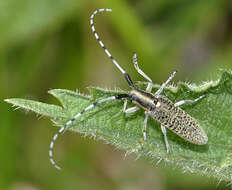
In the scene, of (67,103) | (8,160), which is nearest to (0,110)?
(8,160)

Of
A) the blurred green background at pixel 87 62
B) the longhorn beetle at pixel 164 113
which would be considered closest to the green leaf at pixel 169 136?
the longhorn beetle at pixel 164 113

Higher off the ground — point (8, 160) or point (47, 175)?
point (8, 160)

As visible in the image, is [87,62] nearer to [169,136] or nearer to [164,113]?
[164,113]

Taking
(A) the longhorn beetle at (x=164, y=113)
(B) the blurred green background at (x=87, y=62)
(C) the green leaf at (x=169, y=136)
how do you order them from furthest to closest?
(B) the blurred green background at (x=87, y=62) < (A) the longhorn beetle at (x=164, y=113) < (C) the green leaf at (x=169, y=136)

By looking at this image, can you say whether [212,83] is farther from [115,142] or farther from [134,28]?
[134,28]

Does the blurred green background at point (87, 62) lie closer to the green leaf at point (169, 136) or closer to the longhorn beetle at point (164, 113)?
the longhorn beetle at point (164, 113)
